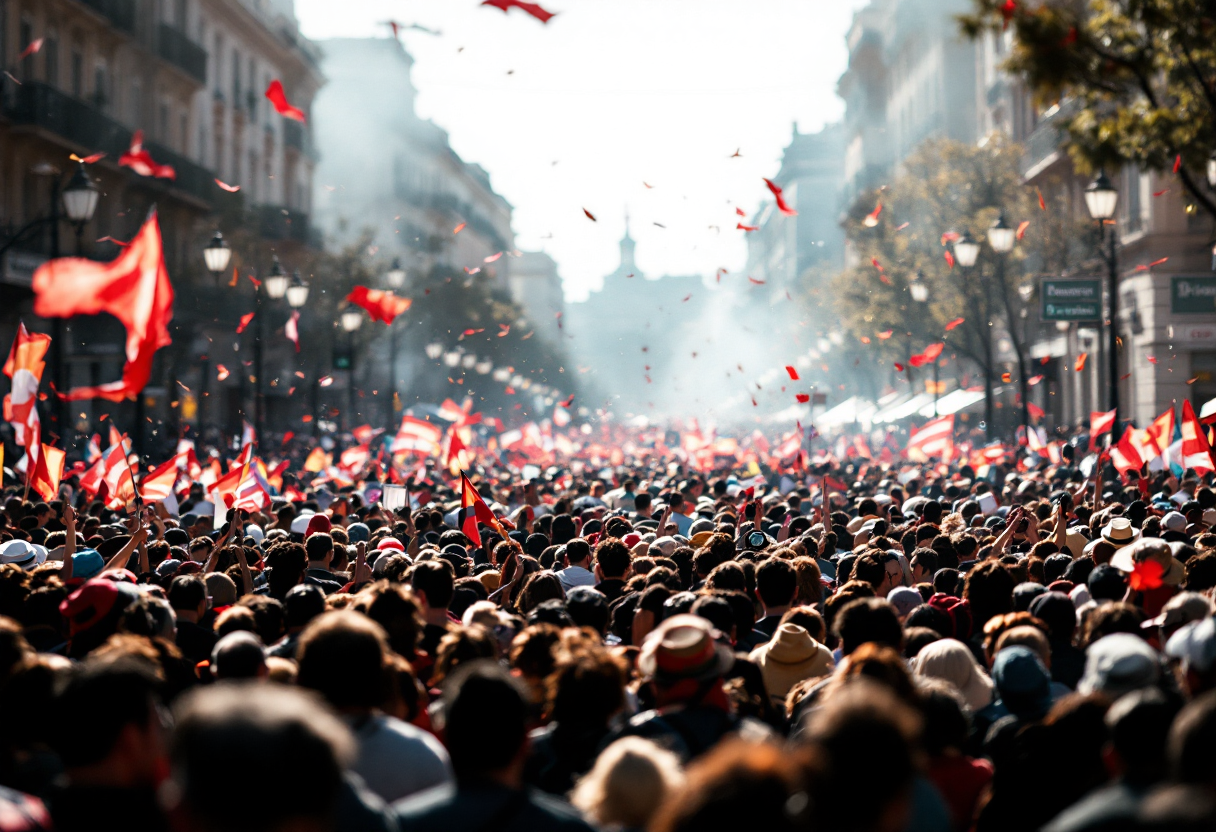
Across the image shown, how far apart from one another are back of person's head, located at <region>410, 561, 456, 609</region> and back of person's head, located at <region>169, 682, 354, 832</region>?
14.5ft

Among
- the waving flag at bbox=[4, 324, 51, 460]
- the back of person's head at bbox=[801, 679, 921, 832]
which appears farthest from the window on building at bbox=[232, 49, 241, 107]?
the back of person's head at bbox=[801, 679, 921, 832]

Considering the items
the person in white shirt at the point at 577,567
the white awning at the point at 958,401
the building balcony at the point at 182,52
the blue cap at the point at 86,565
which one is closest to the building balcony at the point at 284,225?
the building balcony at the point at 182,52

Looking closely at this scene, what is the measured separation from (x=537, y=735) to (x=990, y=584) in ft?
10.5

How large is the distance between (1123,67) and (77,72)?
1281 inches

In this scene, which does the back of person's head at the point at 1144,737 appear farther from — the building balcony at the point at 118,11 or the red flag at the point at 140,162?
the building balcony at the point at 118,11

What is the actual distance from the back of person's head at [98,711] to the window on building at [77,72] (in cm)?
3599

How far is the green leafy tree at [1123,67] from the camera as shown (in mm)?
9672

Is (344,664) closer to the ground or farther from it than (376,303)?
closer to the ground

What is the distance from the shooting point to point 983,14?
9.50m

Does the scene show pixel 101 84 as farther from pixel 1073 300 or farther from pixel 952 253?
pixel 1073 300

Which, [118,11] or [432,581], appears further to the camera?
[118,11]

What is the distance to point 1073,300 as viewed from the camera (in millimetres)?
22000

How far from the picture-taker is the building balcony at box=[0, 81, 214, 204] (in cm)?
3266

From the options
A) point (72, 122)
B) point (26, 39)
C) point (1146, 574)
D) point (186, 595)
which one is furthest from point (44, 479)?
point (26, 39)
